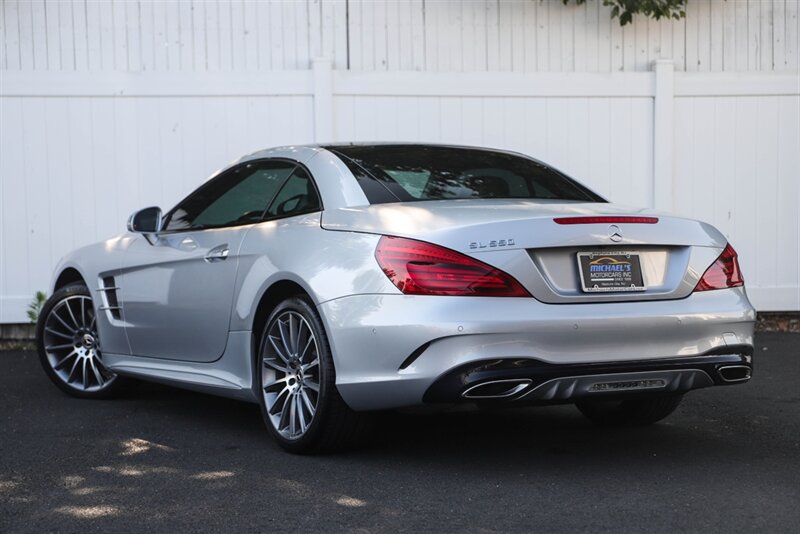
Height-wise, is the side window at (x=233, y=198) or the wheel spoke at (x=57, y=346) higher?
the side window at (x=233, y=198)

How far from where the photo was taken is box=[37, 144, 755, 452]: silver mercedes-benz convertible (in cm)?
441

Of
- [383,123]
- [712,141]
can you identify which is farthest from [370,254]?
[712,141]

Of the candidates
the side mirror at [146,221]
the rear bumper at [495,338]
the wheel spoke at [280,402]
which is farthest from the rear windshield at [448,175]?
the side mirror at [146,221]

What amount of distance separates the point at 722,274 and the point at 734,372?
403mm

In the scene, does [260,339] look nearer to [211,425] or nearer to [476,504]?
[211,425]

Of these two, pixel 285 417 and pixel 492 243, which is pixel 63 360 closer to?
pixel 285 417

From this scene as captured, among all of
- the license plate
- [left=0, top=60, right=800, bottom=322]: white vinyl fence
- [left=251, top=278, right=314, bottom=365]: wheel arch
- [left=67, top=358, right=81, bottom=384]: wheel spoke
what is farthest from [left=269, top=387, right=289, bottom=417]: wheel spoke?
[left=0, top=60, right=800, bottom=322]: white vinyl fence

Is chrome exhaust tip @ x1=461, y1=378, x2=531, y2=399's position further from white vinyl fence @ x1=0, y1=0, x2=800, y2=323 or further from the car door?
white vinyl fence @ x1=0, y1=0, x2=800, y2=323

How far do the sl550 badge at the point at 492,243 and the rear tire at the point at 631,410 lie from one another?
1.47m

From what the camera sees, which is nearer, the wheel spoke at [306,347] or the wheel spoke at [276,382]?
the wheel spoke at [306,347]

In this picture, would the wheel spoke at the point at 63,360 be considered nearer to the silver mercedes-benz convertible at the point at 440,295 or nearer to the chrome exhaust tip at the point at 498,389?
the silver mercedes-benz convertible at the point at 440,295

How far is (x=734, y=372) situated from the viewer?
477 cm

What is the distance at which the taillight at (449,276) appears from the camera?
4406mm

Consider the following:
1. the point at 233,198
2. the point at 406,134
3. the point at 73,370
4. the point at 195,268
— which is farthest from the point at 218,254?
the point at 406,134
